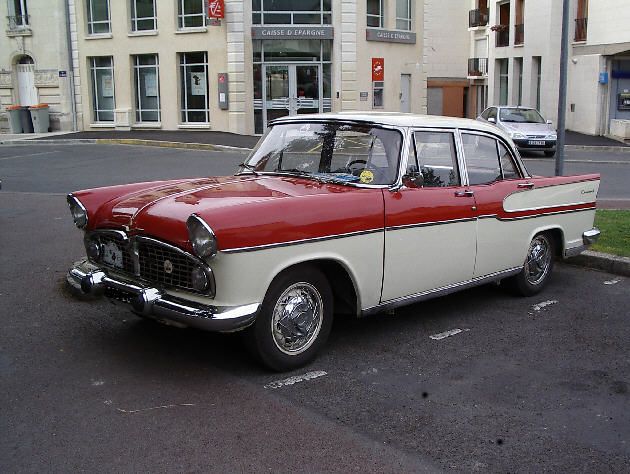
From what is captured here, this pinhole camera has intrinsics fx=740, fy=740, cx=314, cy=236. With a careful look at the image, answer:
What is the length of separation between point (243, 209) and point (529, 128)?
66.1 feet

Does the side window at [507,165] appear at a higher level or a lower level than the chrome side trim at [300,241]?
higher

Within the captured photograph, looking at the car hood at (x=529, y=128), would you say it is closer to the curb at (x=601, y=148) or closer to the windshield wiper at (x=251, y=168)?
the curb at (x=601, y=148)

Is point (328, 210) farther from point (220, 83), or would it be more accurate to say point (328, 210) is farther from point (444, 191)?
point (220, 83)

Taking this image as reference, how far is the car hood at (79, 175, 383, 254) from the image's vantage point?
15.0 ft

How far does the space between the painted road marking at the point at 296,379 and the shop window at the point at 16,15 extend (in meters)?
31.3

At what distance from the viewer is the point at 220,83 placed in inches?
1129

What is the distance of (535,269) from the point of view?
276 inches

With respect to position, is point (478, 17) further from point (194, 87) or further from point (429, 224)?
point (429, 224)

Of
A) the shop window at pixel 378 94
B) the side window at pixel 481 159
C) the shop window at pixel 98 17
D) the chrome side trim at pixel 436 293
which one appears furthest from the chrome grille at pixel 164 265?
the shop window at pixel 98 17

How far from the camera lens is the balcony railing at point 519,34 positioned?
120 feet

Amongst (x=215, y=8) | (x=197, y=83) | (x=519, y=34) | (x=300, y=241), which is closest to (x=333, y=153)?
(x=300, y=241)

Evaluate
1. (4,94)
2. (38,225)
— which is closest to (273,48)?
(4,94)

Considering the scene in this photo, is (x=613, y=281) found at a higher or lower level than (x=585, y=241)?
lower

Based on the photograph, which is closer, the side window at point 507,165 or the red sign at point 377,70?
the side window at point 507,165
